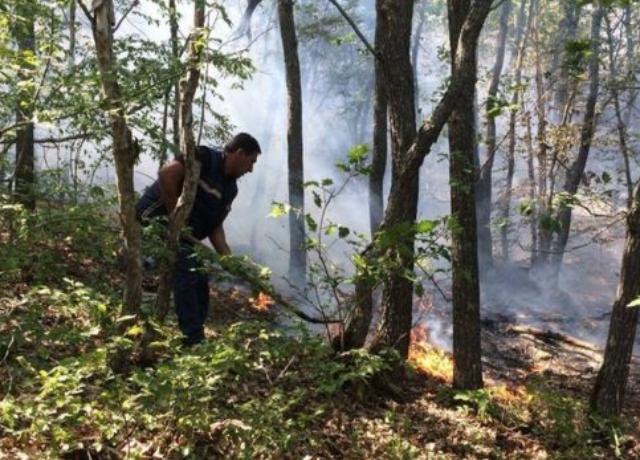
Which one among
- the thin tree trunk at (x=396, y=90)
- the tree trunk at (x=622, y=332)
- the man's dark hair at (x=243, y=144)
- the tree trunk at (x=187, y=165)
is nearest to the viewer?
the tree trunk at (x=187, y=165)

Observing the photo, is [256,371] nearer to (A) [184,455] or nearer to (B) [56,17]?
(A) [184,455]

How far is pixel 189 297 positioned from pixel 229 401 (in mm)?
1042

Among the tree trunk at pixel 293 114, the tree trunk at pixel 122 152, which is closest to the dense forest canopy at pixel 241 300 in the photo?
the tree trunk at pixel 122 152

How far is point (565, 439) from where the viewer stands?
5953 mm

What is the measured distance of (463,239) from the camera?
6.89m

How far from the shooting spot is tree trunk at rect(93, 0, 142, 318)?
3926 mm

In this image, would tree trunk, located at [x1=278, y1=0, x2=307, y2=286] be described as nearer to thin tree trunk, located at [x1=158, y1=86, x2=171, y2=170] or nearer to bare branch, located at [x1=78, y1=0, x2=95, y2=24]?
thin tree trunk, located at [x1=158, y1=86, x2=171, y2=170]

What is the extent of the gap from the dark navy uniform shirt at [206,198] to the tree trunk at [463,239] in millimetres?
2561

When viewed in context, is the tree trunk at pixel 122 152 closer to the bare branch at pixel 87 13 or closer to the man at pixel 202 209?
the bare branch at pixel 87 13

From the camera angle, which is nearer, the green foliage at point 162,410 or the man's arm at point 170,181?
the green foliage at point 162,410

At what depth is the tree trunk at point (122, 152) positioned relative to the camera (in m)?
3.93

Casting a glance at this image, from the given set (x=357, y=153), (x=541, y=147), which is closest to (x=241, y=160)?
(x=357, y=153)

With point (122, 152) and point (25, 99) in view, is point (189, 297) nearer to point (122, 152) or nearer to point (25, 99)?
point (122, 152)

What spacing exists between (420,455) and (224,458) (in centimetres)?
184
